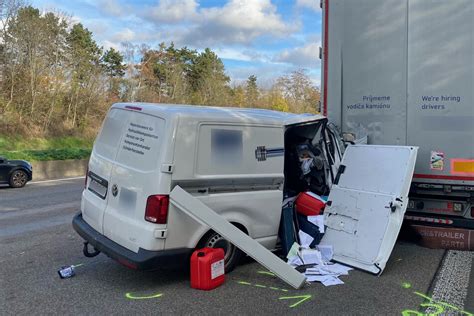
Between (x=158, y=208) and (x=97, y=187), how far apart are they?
1.22 meters

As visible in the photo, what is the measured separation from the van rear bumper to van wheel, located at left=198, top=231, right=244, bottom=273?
10.2 inches

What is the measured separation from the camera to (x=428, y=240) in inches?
253

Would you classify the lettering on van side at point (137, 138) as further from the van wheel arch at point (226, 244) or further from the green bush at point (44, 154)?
the green bush at point (44, 154)

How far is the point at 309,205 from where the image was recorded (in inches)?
236

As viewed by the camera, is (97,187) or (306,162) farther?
(306,162)

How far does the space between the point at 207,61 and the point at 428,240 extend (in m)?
48.1

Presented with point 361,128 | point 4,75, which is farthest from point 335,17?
point 4,75

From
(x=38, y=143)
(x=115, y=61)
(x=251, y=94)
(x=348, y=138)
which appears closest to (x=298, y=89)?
(x=251, y=94)

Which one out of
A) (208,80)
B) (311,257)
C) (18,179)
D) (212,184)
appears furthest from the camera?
(208,80)

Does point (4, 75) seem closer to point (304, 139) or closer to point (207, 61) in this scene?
point (304, 139)

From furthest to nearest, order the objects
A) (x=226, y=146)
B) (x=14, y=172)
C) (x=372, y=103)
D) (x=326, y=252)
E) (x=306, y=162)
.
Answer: (x=14, y=172)
(x=372, y=103)
(x=306, y=162)
(x=326, y=252)
(x=226, y=146)

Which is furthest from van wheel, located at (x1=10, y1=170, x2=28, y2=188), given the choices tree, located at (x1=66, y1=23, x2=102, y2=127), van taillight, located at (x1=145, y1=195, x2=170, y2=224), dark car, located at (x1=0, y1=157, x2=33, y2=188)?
tree, located at (x1=66, y1=23, x2=102, y2=127)

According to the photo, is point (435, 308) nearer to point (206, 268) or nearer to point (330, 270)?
point (330, 270)

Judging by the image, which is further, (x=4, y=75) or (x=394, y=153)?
(x=4, y=75)
